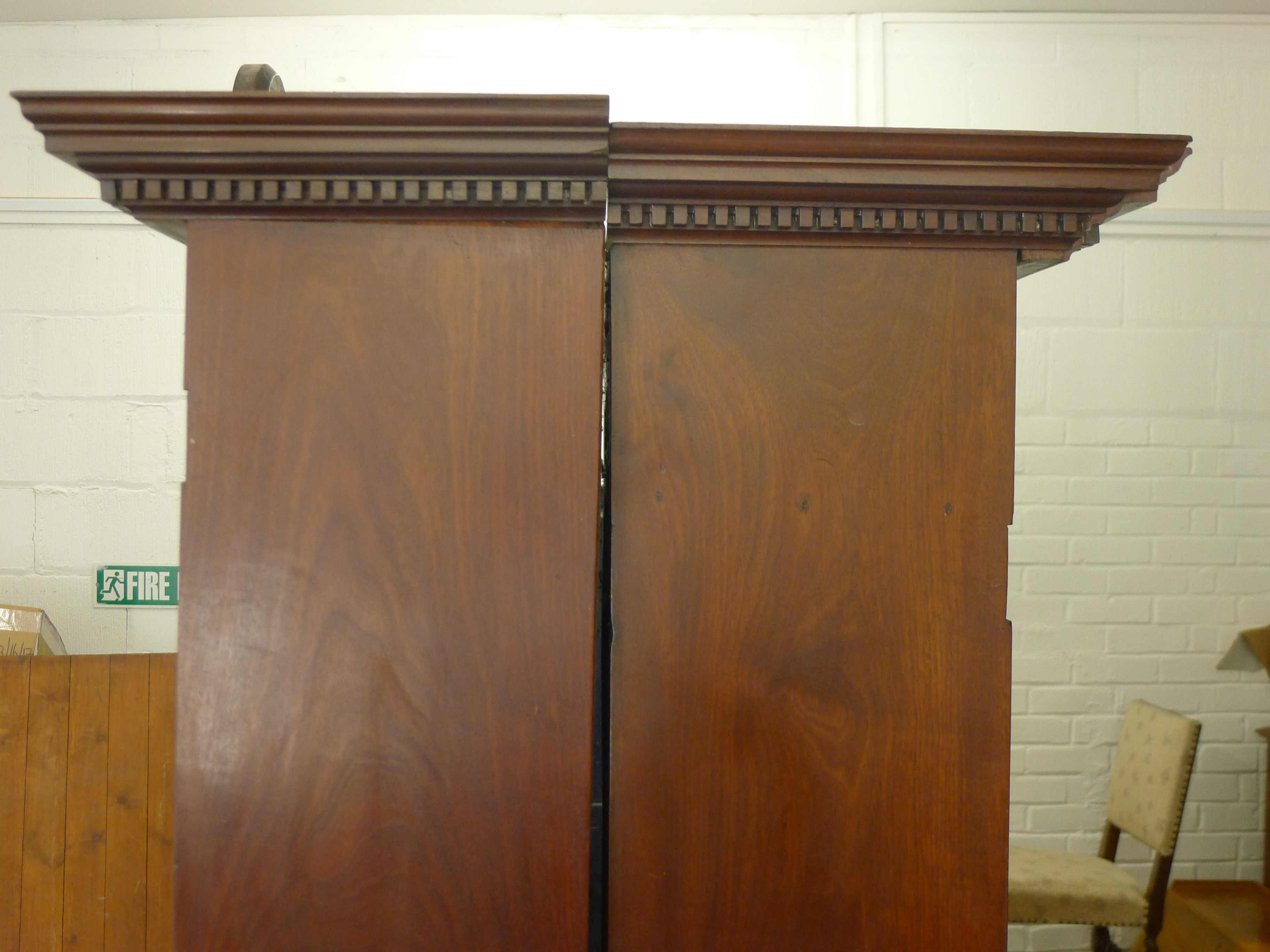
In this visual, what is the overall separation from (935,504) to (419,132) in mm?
477

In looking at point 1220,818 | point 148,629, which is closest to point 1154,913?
point 1220,818

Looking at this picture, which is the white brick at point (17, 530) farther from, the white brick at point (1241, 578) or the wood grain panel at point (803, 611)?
the white brick at point (1241, 578)

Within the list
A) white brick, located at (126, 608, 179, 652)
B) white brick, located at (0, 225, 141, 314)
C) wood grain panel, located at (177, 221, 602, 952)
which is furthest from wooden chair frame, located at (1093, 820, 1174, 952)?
white brick, located at (0, 225, 141, 314)

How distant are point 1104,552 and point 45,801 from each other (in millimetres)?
2699

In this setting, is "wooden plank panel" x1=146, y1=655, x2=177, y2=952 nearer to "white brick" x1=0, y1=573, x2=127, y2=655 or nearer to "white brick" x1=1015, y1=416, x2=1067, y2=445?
"white brick" x1=0, y1=573, x2=127, y2=655

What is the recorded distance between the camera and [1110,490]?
8.59ft

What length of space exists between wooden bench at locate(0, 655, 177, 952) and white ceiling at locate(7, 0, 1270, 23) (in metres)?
1.75

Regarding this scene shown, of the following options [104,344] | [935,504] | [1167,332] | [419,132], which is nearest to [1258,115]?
[1167,332]

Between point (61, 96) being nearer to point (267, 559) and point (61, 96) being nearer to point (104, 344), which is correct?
point (267, 559)

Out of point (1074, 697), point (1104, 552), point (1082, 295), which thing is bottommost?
point (1074, 697)

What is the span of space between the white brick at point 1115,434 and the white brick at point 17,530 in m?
2.85

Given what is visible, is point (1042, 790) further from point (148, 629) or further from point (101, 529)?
point (101, 529)

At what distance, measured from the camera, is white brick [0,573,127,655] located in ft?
8.34

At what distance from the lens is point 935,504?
74 centimetres
